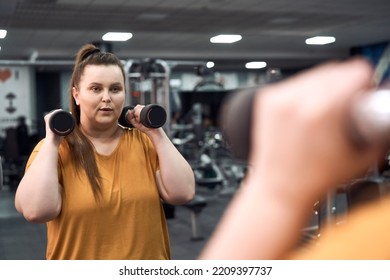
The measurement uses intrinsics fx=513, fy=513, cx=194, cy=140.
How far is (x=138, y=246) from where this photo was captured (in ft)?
2.89

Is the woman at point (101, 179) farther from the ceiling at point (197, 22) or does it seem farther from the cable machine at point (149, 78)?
the cable machine at point (149, 78)

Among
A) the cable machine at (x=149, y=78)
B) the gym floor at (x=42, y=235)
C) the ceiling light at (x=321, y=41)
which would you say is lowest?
the gym floor at (x=42, y=235)

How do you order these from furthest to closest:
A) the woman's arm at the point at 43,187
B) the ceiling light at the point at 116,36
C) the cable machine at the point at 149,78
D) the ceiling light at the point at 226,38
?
the ceiling light at the point at 226,38, the ceiling light at the point at 116,36, the cable machine at the point at 149,78, the woman's arm at the point at 43,187

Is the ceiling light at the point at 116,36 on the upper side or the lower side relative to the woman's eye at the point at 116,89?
upper

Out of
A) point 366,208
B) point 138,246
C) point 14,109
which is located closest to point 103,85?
point 138,246

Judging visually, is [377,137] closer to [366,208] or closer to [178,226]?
[366,208]

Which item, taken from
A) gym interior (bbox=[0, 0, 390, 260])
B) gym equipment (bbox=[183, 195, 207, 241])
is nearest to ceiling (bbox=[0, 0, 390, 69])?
gym interior (bbox=[0, 0, 390, 260])

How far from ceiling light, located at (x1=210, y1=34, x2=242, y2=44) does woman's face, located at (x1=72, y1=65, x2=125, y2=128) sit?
14.6ft

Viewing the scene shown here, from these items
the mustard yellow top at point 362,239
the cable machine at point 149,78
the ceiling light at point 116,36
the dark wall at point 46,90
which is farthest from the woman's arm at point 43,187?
the dark wall at point 46,90

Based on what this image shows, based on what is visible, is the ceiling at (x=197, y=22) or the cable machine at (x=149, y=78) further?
the ceiling at (x=197, y=22)

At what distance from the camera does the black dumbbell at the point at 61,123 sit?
80cm

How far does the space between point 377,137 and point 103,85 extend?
27.7 inches

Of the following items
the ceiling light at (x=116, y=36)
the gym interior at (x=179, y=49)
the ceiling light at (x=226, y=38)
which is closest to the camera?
the gym interior at (x=179, y=49)

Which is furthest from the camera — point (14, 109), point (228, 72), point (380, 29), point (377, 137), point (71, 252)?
point (228, 72)
